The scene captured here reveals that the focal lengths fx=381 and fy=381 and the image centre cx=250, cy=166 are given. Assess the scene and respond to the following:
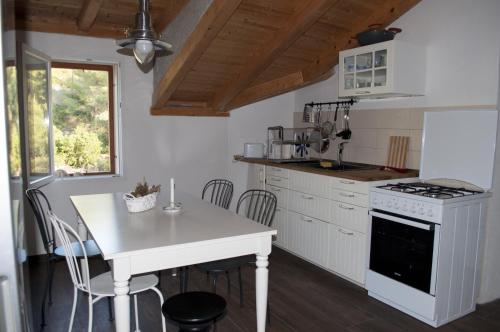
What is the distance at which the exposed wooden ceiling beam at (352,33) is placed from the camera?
3389mm

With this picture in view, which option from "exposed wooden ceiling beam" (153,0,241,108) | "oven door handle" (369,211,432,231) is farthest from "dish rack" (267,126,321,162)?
"oven door handle" (369,211,432,231)

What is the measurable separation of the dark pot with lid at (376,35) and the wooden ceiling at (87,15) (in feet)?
5.16

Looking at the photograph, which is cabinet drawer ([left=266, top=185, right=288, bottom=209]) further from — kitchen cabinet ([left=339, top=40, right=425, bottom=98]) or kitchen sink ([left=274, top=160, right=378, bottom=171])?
kitchen cabinet ([left=339, top=40, right=425, bottom=98])

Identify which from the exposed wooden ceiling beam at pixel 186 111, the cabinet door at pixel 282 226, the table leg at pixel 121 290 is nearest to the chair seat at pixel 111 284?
the table leg at pixel 121 290

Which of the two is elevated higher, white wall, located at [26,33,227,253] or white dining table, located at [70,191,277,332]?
white wall, located at [26,33,227,253]

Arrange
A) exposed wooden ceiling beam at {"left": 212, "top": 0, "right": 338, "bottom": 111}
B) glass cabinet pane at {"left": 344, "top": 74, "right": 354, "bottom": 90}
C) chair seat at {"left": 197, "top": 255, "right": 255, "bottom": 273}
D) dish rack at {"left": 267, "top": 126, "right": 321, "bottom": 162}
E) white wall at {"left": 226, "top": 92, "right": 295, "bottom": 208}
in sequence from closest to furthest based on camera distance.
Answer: chair seat at {"left": 197, "top": 255, "right": 255, "bottom": 273}, exposed wooden ceiling beam at {"left": 212, "top": 0, "right": 338, "bottom": 111}, glass cabinet pane at {"left": 344, "top": 74, "right": 354, "bottom": 90}, dish rack at {"left": 267, "top": 126, "right": 321, "bottom": 162}, white wall at {"left": 226, "top": 92, "right": 295, "bottom": 208}

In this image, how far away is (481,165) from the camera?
110 inches

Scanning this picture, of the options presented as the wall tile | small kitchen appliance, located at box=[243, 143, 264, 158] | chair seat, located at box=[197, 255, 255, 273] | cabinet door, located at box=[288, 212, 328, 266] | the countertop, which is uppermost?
the wall tile

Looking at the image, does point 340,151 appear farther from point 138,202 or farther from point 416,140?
point 138,202

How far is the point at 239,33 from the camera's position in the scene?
3285 millimetres

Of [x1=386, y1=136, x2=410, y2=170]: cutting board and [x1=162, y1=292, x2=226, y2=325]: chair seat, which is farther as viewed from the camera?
[x1=386, y1=136, x2=410, y2=170]: cutting board

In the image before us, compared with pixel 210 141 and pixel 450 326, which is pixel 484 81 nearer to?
pixel 450 326

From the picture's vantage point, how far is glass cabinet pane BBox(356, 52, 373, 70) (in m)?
3.41

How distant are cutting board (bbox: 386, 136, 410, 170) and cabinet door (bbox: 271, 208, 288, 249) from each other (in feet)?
3.79
